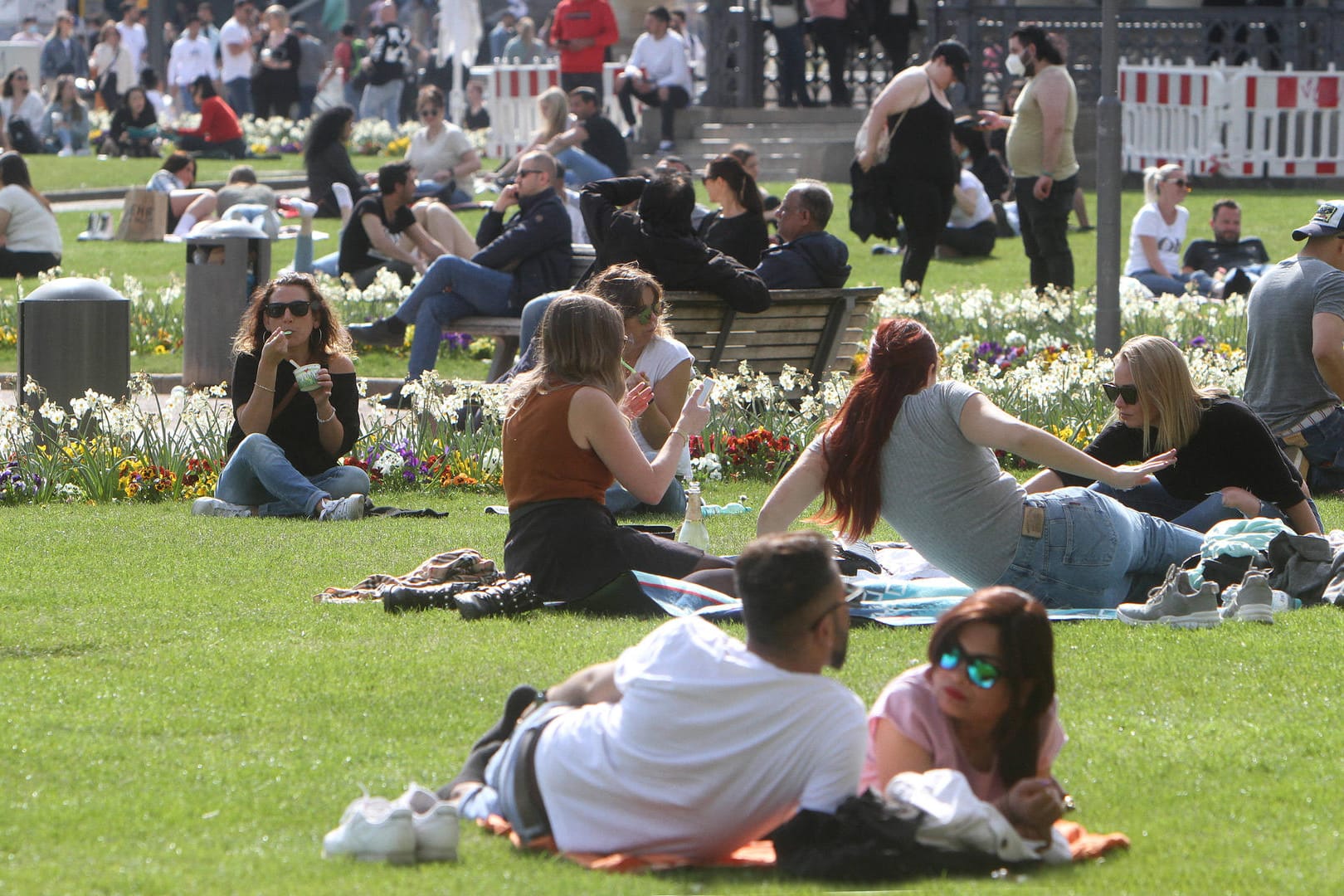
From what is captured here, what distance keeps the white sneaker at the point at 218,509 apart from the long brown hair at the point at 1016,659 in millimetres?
5131

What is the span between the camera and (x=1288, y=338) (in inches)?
324

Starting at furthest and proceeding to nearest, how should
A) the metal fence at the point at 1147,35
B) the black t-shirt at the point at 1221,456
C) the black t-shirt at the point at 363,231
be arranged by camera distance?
the metal fence at the point at 1147,35 → the black t-shirt at the point at 363,231 → the black t-shirt at the point at 1221,456

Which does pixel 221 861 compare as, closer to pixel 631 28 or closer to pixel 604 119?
pixel 604 119

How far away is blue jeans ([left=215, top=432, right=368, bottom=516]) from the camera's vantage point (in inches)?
333

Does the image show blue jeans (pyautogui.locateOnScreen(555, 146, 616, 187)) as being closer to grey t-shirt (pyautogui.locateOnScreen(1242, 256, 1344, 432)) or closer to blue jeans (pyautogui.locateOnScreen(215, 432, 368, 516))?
blue jeans (pyautogui.locateOnScreen(215, 432, 368, 516))

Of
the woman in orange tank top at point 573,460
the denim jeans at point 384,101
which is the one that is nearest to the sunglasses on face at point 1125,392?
the woman in orange tank top at point 573,460

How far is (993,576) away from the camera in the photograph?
6.38 m

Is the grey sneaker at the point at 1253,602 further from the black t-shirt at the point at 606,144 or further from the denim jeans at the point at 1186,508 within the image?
the black t-shirt at the point at 606,144

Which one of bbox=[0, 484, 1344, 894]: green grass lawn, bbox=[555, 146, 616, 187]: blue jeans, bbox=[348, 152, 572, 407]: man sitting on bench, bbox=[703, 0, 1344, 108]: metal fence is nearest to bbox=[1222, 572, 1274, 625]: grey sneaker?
bbox=[0, 484, 1344, 894]: green grass lawn

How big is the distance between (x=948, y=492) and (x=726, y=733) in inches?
94.2

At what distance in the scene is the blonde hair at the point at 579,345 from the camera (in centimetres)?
628

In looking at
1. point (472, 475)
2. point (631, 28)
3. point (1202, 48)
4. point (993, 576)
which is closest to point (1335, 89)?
point (1202, 48)

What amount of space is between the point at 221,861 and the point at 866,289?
7.14 meters

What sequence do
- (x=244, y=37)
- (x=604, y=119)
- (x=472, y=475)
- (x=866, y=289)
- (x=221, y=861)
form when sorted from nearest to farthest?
(x=221, y=861) → (x=472, y=475) → (x=866, y=289) → (x=604, y=119) → (x=244, y=37)
